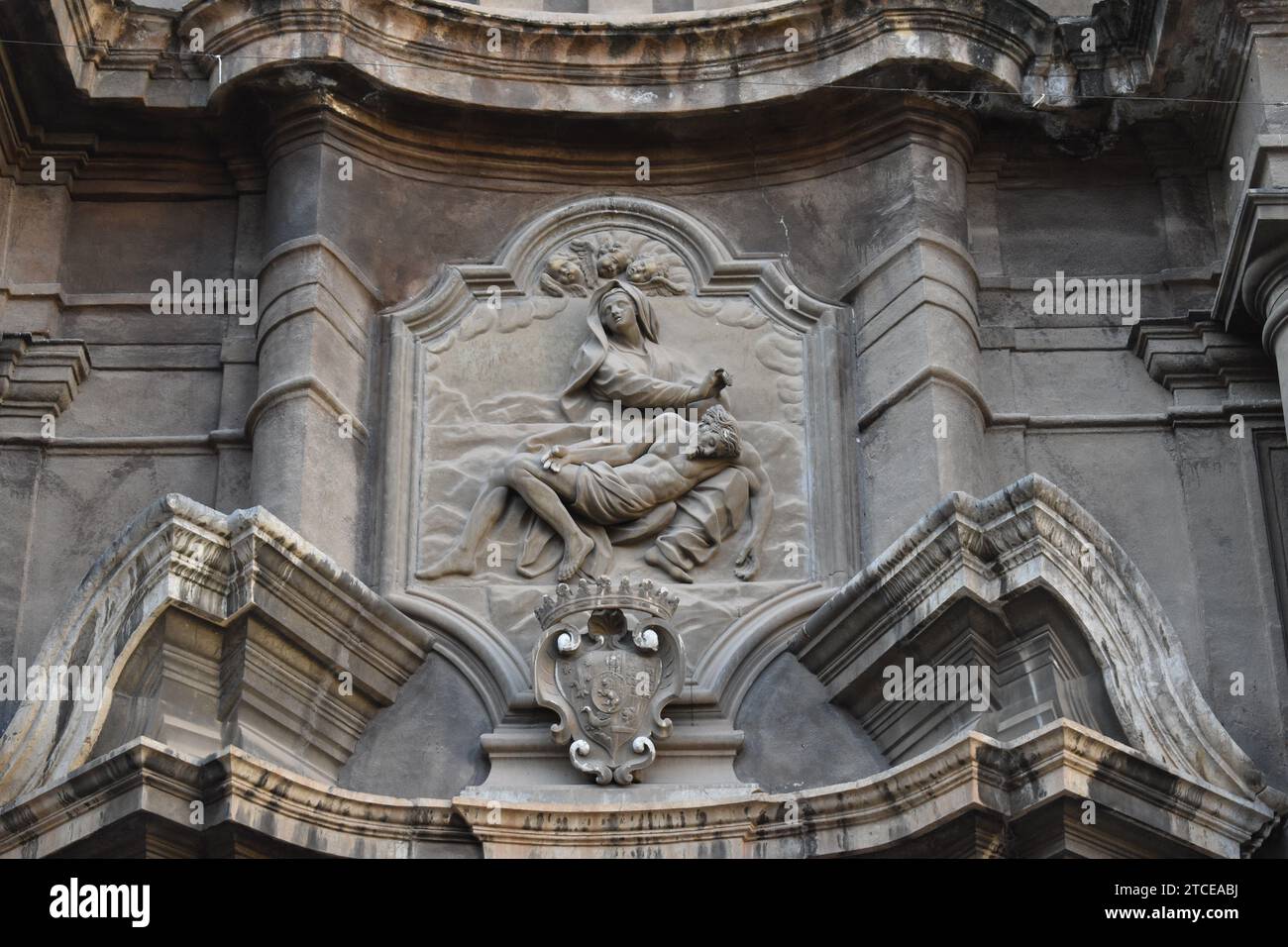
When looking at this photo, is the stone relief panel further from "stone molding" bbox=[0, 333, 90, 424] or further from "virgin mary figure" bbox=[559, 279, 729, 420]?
"stone molding" bbox=[0, 333, 90, 424]

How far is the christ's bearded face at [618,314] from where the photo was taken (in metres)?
11.4

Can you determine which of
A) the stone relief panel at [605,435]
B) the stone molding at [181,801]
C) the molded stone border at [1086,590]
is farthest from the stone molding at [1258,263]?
the stone molding at [181,801]

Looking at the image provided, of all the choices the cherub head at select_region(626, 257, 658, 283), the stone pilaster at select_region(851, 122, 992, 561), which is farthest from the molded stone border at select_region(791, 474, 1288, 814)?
the cherub head at select_region(626, 257, 658, 283)

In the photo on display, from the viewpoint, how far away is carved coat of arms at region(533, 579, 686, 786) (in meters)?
10.3

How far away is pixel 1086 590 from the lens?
1005cm

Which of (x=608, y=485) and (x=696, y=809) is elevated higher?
(x=608, y=485)

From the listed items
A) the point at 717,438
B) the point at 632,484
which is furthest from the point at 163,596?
A: the point at 717,438

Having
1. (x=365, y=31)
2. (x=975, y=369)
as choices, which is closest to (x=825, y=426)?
(x=975, y=369)

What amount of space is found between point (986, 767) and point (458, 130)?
12.7 ft

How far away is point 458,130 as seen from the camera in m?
11.9

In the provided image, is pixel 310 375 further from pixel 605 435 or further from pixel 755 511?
pixel 755 511

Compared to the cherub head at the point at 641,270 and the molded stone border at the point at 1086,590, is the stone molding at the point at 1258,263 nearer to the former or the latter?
the molded stone border at the point at 1086,590

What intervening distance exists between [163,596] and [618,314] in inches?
94.2

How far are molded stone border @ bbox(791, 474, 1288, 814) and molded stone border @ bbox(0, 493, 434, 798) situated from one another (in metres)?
2.15
